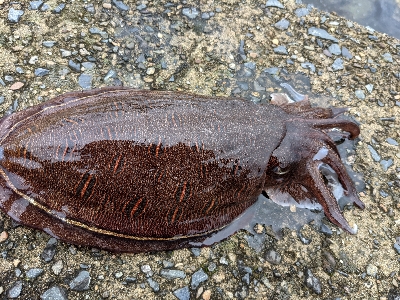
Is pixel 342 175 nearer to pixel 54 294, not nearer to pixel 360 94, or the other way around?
pixel 360 94

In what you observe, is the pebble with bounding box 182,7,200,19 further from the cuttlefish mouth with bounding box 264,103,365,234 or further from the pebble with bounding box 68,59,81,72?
the cuttlefish mouth with bounding box 264,103,365,234

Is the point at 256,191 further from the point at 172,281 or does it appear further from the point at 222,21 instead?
the point at 222,21

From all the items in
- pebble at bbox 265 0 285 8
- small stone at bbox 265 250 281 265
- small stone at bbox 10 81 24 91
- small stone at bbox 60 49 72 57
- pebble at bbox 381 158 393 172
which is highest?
pebble at bbox 265 0 285 8

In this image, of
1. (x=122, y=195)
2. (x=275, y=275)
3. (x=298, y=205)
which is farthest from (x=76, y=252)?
(x=298, y=205)

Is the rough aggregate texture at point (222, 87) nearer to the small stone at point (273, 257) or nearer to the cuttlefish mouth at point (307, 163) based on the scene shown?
the small stone at point (273, 257)

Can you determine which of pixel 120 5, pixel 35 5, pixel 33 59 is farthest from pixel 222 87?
pixel 35 5

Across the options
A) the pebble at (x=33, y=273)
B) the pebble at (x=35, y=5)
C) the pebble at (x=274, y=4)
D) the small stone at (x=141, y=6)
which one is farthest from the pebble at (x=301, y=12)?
the pebble at (x=33, y=273)

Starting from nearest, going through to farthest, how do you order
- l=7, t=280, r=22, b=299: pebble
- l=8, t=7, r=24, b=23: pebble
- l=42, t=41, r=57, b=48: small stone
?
l=7, t=280, r=22, b=299: pebble < l=42, t=41, r=57, b=48: small stone < l=8, t=7, r=24, b=23: pebble

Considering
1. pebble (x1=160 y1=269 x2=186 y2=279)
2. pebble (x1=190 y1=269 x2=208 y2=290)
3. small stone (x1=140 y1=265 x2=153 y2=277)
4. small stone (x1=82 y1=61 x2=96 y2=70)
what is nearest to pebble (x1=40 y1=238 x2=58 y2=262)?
small stone (x1=140 y1=265 x2=153 y2=277)
